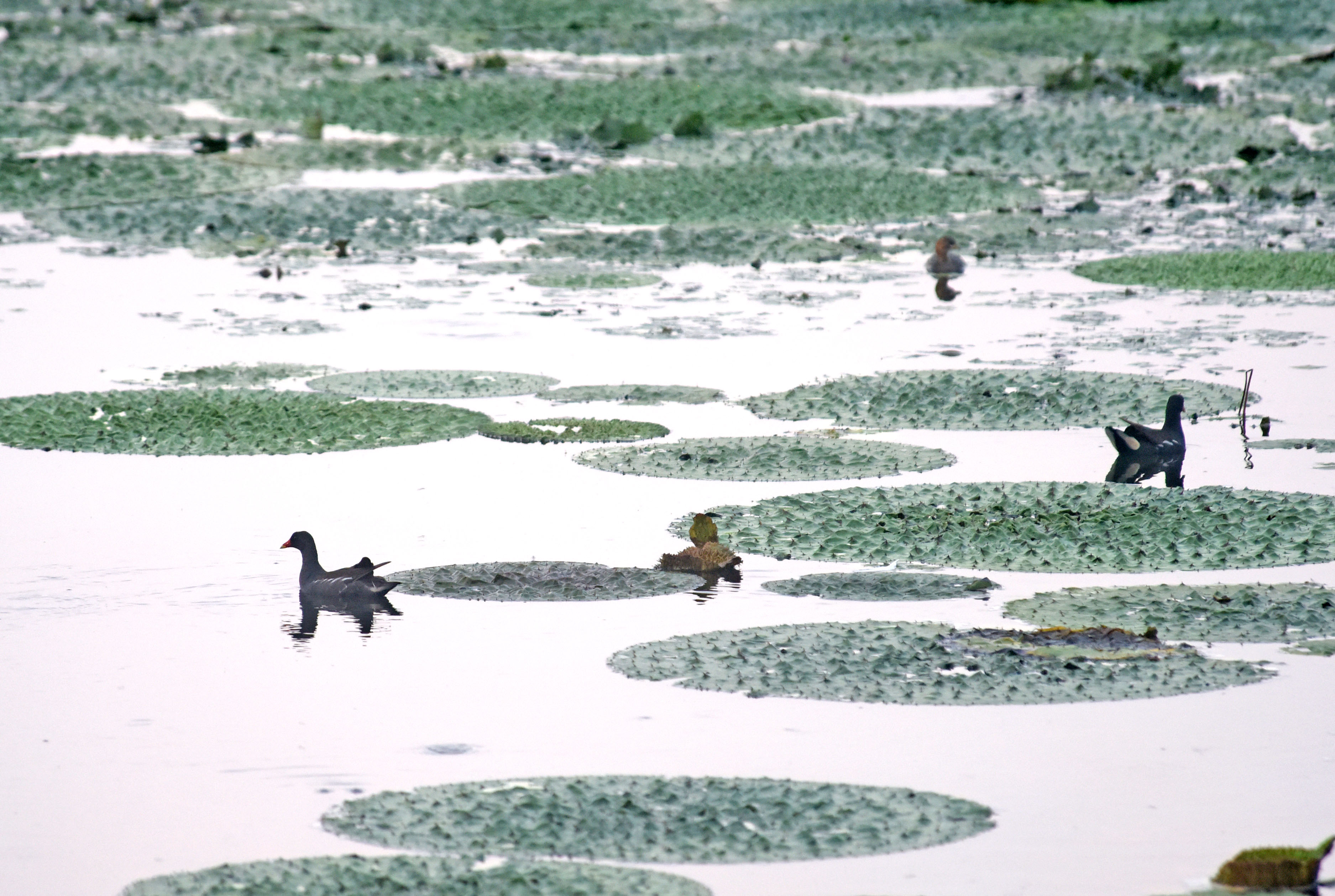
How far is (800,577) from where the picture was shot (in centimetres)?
870

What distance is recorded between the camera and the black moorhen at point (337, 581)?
A: 27.5ft

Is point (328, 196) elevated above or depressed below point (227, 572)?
above

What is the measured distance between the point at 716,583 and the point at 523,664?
1.27 m

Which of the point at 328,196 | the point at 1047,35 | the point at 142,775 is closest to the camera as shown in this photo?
the point at 142,775

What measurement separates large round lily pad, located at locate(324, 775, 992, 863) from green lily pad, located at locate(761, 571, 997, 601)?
216cm

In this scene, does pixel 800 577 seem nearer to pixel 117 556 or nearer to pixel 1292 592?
pixel 1292 592

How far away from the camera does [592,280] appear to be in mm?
16938

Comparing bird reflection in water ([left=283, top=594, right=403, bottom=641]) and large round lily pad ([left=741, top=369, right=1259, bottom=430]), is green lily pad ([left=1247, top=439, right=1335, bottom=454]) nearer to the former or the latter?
large round lily pad ([left=741, top=369, right=1259, bottom=430])

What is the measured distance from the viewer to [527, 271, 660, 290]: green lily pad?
16.8 meters

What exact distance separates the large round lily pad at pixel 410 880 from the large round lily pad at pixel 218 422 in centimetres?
573

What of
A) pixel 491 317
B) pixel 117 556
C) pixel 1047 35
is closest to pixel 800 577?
pixel 117 556

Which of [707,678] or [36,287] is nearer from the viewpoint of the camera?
[707,678]

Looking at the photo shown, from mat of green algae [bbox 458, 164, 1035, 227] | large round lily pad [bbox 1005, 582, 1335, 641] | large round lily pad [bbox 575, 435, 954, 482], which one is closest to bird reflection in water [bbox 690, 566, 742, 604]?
large round lily pad [bbox 1005, 582, 1335, 641]

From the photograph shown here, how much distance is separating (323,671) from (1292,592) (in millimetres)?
3625
